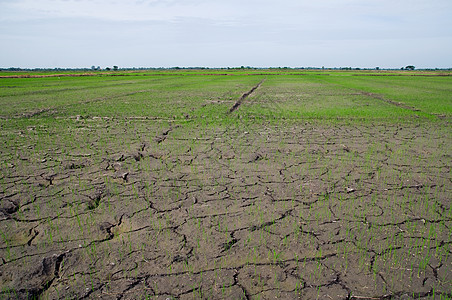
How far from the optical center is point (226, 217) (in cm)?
301

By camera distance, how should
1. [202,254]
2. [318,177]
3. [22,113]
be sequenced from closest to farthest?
[202,254] → [318,177] → [22,113]

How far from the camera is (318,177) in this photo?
403cm

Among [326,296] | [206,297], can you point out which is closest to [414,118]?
[326,296]

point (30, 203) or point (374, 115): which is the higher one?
point (374, 115)

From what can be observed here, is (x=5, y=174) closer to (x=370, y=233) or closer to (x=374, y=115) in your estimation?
(x=370, y=233)

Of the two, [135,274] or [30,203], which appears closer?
[135,274]

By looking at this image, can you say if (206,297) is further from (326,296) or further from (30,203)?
(30,203)

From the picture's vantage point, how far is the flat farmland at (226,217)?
2.11 m

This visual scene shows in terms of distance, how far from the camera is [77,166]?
4.51 m

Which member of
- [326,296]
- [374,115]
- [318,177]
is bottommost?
[326,296]

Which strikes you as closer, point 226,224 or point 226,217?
point 226,224

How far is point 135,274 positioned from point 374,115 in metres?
8.98

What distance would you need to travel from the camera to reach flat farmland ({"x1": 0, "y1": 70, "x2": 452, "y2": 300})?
211 cm

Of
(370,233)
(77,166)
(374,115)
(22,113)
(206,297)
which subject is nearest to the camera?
(206,297)
